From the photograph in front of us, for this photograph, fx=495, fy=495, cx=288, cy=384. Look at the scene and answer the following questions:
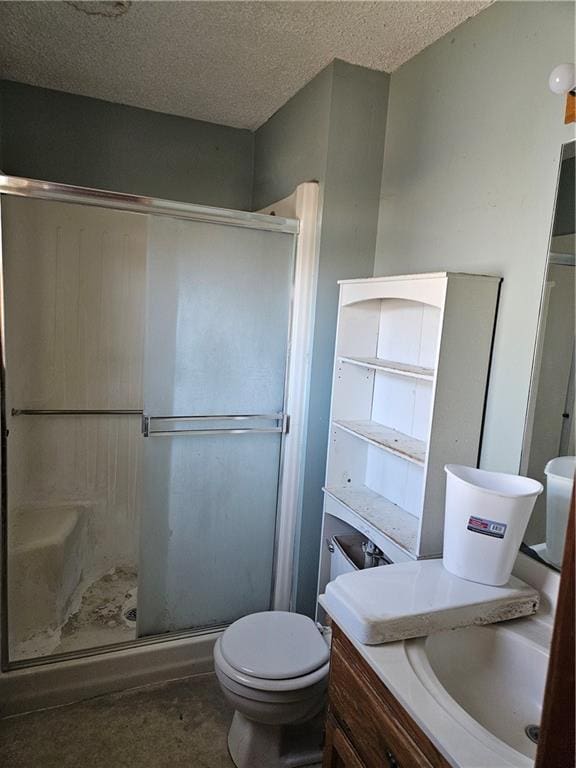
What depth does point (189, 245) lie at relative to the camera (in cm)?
195

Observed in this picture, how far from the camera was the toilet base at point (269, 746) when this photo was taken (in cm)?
166

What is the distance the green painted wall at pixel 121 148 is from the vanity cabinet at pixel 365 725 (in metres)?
2.25

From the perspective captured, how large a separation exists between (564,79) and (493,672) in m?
1.41

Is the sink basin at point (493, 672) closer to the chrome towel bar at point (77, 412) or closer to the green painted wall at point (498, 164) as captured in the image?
the green painted wall at point (498, 164)

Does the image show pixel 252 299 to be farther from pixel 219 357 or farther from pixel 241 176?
pixel 241 176

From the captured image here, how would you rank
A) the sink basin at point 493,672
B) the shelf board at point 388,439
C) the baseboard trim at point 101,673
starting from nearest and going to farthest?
the sink basin at point 493,672, the shelf board at point 388,439, the baseboard trim at point 101,673

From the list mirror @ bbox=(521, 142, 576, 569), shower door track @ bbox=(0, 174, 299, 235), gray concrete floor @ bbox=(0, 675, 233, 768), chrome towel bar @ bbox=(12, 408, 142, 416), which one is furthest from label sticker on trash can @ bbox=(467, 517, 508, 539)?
chrome towel bar @ bbox=(12, 408, 142, 416)

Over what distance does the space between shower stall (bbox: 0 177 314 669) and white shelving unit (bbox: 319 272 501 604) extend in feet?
0.75

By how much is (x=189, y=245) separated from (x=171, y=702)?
182 cm

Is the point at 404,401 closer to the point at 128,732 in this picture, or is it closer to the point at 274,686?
the point at 274,686

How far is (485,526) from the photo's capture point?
124 centimetres

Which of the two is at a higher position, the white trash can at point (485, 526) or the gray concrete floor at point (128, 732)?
the white trash can at point (485, 526)

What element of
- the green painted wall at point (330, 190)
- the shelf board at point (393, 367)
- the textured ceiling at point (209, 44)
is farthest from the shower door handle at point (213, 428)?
the textured ceiling at point (209, 44)

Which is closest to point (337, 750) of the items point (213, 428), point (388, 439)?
point (388, 439)
